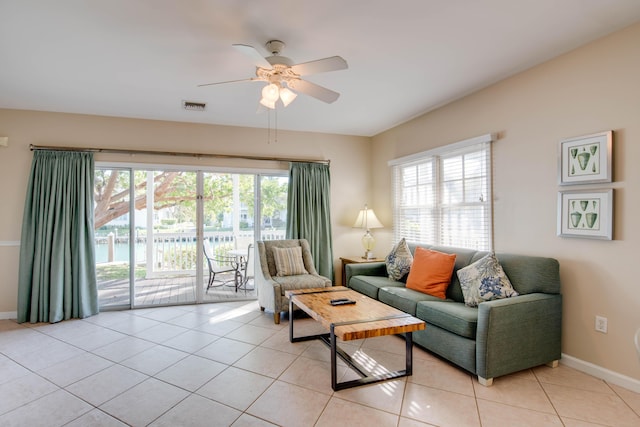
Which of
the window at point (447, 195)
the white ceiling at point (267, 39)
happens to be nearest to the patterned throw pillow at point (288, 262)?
the window at point (447, 195)

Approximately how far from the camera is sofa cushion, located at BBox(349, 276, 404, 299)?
12.4 feet

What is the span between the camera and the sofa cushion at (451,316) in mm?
2562

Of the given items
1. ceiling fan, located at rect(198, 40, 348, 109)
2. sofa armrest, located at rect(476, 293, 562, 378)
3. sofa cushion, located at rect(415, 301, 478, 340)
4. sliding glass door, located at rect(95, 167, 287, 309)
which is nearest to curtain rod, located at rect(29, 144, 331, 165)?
sliding glass door, located at rect(95, 167, 287, 309)

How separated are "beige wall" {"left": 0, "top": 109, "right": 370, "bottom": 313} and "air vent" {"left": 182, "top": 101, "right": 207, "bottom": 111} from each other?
670mm

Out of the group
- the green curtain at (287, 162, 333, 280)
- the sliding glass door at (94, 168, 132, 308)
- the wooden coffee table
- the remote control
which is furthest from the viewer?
the green curtain at (287, 162, 333, 280)

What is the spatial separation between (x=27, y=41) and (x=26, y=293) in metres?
2.87

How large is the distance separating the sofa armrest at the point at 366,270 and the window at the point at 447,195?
63cm

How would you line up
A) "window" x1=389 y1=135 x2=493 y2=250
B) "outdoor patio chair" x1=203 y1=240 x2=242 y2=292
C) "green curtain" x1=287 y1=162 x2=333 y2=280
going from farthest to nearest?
"green curtain" x1=287 y1=162 x2=333 y2=280 < "outdoor patio chair" x1=203 y1=240 x2=242 y2=292 < "window" x1=389 y1=135 x2=493 y2=250

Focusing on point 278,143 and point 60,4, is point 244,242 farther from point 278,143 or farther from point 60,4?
point 60,4

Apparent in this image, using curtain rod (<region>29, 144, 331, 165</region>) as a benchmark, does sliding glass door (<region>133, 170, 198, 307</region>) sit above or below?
below

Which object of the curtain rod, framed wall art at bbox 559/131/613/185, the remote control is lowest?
the remote control

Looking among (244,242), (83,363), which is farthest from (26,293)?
(244,242)

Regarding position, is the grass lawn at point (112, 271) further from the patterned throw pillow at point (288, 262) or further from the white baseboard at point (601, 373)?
the white baseboard at point (601, 373)

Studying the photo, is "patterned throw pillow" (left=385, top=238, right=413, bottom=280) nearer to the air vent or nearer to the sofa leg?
the sofa leg
